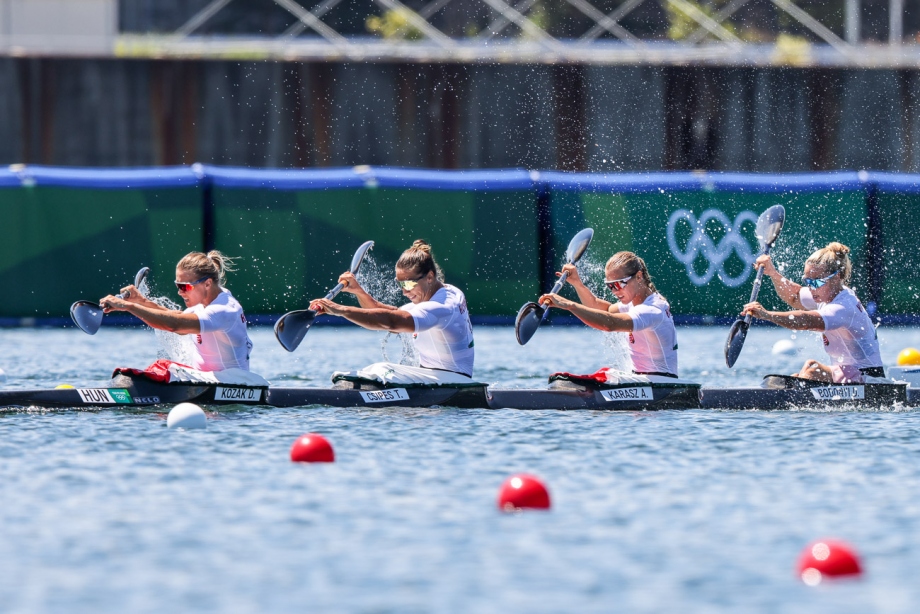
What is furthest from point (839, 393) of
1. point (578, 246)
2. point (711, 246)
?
point (711, 246)

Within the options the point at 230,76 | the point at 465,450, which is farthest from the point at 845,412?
the point at 230,76

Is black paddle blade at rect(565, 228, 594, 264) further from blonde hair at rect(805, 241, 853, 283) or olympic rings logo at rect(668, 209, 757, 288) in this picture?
olympic rings logo at rect(668, 209, 757, 288)

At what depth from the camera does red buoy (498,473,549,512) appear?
760 centimetres

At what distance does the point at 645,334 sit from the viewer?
11.5m

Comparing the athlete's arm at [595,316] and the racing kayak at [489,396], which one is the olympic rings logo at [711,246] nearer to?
the racing kayak at [489,396]

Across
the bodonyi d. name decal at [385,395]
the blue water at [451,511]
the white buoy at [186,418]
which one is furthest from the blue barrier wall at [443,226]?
the white buoy at [186,418]

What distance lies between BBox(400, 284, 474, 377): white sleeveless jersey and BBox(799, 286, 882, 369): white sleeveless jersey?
2592 mm

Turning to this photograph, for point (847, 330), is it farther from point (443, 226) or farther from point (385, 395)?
point (443, 226)

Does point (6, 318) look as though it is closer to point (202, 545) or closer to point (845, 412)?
point (845, 412)

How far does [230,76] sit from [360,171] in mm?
4191

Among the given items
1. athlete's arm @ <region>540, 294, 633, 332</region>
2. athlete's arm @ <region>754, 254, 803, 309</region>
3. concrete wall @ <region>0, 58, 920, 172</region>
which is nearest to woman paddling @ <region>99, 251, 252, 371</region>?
athlete's arm @ <region>540, 294, 633, 332</region>

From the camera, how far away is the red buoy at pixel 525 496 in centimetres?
760

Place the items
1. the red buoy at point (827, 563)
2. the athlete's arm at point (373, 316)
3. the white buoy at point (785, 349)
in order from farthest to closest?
1. the white buoy at point (785, 349)
2. the athlete's arm at point (373, 316)
3. the red buoy at point (827, 563)

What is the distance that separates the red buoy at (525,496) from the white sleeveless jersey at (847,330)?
447 cm
